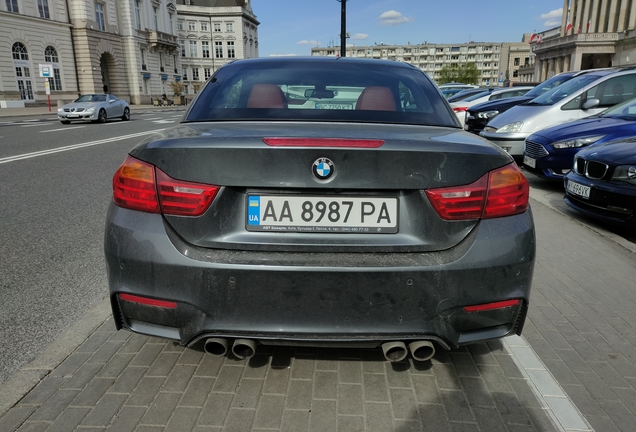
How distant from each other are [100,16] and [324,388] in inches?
2506

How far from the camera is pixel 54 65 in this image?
5053 cm

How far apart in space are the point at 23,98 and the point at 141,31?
23.2 meters

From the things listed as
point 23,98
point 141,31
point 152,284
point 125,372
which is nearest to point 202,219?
point 152,284

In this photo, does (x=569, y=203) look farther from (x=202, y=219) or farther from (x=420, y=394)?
(x=202, y=219)

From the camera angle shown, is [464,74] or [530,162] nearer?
[530,162]

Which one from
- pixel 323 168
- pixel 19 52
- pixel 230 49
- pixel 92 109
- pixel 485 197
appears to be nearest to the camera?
pixel 323 168

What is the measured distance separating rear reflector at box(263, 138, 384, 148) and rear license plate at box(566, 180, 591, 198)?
470cm

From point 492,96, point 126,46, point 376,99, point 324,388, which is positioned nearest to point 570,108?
point 492,96

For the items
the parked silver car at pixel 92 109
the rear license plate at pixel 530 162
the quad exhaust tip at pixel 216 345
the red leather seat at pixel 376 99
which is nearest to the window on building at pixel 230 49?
→ the parked silver car at pixel 92 109

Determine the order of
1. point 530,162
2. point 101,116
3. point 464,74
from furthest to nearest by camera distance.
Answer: point 464,74, point 101,116, point 530,162

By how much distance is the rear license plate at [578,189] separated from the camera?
19.4ft

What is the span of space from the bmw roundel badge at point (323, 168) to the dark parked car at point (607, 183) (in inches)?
177

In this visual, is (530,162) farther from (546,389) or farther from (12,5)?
(12,5)

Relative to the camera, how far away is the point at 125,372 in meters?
2.65
